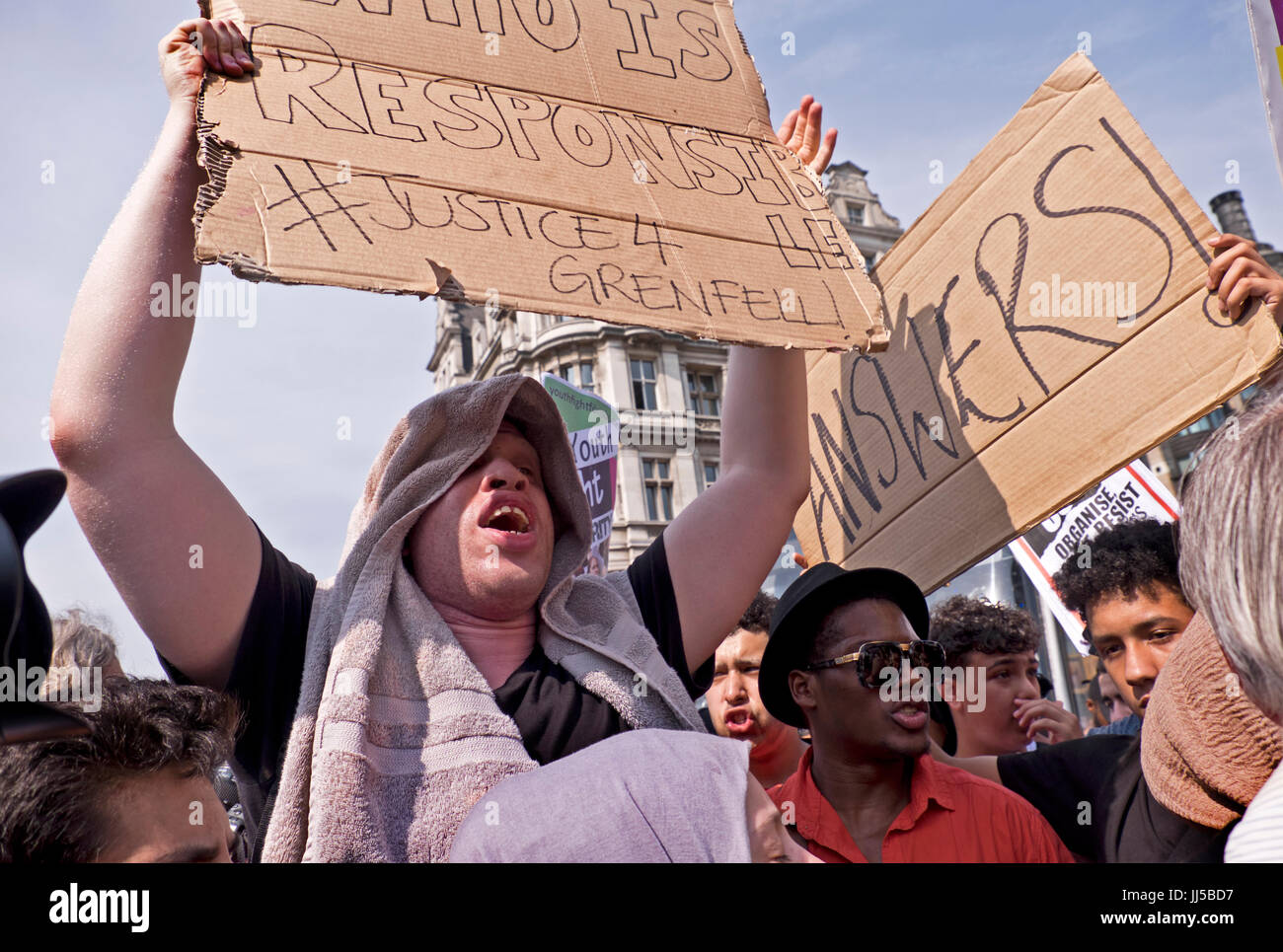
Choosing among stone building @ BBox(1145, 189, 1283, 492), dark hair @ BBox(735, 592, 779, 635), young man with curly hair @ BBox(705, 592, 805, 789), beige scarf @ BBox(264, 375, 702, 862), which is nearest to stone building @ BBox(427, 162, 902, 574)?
stone building @ BBox(1145, 189, 1283, 492)

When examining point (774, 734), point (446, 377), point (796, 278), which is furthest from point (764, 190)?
point (446, 377)

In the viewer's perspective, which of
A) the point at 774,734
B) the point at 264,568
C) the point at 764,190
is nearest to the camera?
the point at 264,568

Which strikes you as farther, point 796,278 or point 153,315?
point 796,278

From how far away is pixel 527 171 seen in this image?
1563 mm

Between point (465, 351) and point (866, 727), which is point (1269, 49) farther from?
point (465, 351)

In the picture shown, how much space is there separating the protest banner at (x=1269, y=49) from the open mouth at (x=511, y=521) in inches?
59.4

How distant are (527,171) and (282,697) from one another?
0.94 meters

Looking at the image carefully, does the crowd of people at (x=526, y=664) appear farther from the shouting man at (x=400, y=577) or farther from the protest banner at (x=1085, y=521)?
the protest banner at (x=1085, y=521)

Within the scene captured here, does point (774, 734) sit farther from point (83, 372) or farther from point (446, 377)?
point (446, 377)

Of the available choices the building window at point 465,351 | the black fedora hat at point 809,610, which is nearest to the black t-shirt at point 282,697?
the black fedora hat at point 809,610

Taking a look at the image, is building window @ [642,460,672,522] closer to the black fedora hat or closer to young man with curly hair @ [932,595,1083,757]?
young man with curly hair @ [932,595,1083,757]

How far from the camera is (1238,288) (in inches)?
65.3

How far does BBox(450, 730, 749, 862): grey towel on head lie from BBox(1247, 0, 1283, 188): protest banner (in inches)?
62.7

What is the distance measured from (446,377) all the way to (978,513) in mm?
42064
